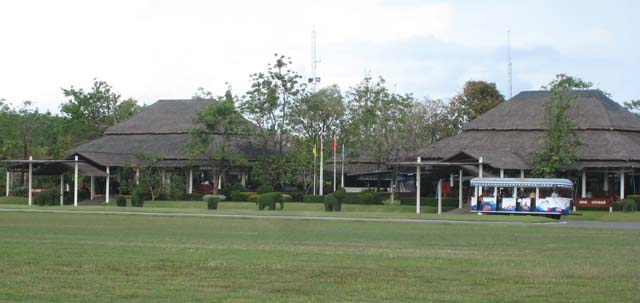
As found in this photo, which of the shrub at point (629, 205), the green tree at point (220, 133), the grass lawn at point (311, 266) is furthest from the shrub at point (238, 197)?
the grass lawn at point (311, 266)

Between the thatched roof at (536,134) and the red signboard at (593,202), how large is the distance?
390cm

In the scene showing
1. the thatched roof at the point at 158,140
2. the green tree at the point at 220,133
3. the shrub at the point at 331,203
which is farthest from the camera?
the thatched roof at the point at 158,140

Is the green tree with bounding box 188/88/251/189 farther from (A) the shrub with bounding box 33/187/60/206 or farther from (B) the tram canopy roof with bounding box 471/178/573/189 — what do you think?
(B) the tram canopy roof with bounding box 471/178/573/189

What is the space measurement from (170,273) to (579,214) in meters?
40.9

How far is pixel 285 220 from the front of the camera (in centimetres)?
4159

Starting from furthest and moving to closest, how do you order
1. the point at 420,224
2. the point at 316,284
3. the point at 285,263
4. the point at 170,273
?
the point at 420,224 < the point at 285,263 < the point at 170,273 < the point at 316,284

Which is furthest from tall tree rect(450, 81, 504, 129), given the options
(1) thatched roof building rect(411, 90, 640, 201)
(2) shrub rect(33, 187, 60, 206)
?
(2) shrub rect(33, 187, 60, 206)

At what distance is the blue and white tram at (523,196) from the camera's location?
50.8 metres

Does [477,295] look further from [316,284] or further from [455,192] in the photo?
[455,192]

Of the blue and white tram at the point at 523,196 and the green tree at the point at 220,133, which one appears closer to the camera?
the blue and white tram at the point at 523,196

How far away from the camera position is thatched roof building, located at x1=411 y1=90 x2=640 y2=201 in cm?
6184

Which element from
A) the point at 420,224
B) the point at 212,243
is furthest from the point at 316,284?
the point at 420,224

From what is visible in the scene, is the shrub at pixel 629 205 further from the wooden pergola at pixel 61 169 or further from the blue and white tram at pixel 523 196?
the wooden pergola at pixel 61 169

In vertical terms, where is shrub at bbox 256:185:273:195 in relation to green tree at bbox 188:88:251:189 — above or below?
below
